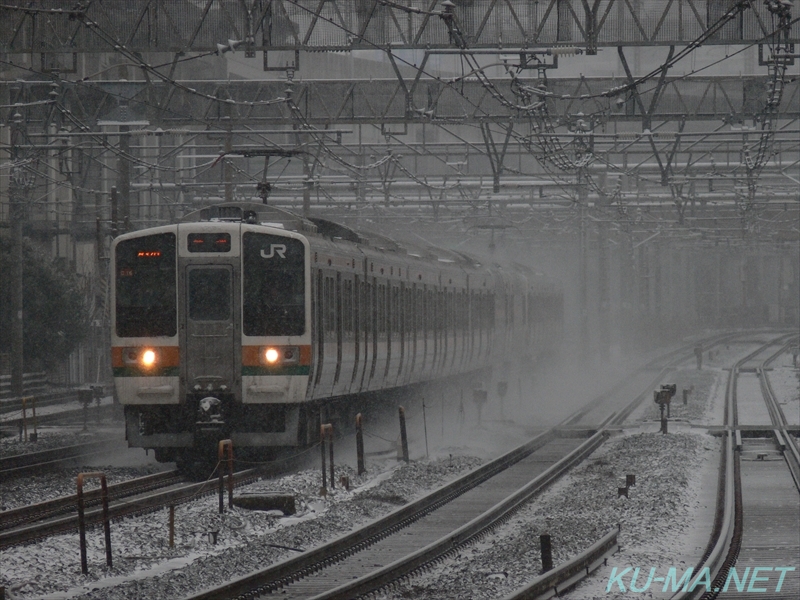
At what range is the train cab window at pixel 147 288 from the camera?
15953 millimetres

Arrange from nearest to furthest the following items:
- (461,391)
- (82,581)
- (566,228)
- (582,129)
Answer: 1. (82,581)
2. (582,129)
3. (461,391)
4. (566,228)

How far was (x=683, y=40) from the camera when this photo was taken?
19.5 metres

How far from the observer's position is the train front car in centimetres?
1588

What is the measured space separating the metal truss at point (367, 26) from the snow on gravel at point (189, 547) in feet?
22.2

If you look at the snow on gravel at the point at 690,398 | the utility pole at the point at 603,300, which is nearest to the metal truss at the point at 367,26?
the snow on gravel at the point at 690,398

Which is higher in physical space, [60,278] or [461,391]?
[60,278]

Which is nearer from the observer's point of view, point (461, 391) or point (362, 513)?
point (362, 513)

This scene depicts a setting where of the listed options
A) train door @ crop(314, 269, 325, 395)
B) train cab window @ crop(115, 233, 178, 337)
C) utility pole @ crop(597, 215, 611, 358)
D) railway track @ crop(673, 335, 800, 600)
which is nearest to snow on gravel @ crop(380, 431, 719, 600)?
railway track @ crop(673, 335, 800, 600)

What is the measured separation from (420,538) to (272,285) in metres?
4.40

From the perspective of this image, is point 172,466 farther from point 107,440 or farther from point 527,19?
point 527,19

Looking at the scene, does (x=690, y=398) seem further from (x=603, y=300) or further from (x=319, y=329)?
(x=319, y=329)

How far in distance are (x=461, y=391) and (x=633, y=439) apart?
6896 millimetres

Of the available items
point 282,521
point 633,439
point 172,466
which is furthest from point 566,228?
point 282,521

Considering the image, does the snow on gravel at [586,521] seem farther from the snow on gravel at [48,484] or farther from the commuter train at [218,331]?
the snow on gravel at [48,484]
